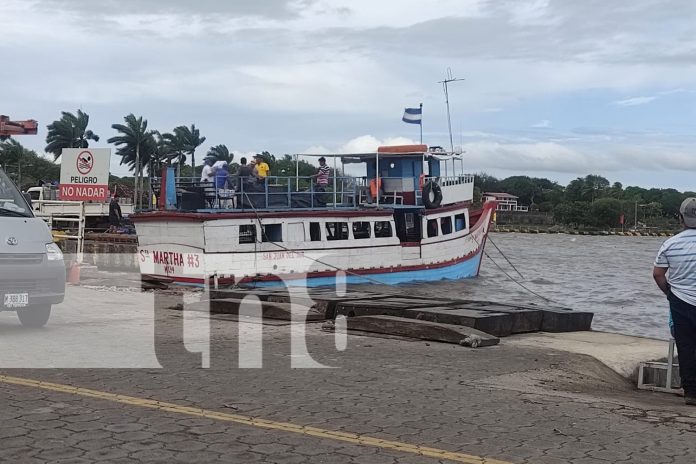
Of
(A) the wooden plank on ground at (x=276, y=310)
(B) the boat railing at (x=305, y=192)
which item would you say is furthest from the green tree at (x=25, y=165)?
(A) the wooden plank on ground at (x=276, y=310)

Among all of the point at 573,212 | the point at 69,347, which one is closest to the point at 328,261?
the point at 69,347

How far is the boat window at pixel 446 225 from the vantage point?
29814mm

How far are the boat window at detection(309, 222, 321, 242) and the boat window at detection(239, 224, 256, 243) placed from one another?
213cm

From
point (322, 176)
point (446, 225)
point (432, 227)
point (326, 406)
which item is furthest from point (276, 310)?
point (446, 225)

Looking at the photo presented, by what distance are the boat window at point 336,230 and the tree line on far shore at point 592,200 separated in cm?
6892

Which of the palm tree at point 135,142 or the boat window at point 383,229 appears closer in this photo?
the boat window at point 383,229

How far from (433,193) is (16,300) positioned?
19.9m

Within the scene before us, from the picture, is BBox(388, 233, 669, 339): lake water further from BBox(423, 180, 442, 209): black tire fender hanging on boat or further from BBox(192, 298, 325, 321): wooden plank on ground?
BBox(192, 298, 325, 321): wooden plank on ground

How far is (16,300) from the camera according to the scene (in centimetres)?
989

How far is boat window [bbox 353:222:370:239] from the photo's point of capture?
25906 millimetres

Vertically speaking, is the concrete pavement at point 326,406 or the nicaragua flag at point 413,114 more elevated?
the nicaragua flag at point 413,114

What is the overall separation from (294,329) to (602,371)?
13.7 ft

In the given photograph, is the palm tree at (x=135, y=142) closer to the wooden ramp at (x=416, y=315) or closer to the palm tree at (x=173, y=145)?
the palm tree at (x=173, y=145)

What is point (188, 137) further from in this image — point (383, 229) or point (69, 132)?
point (383, 229)
